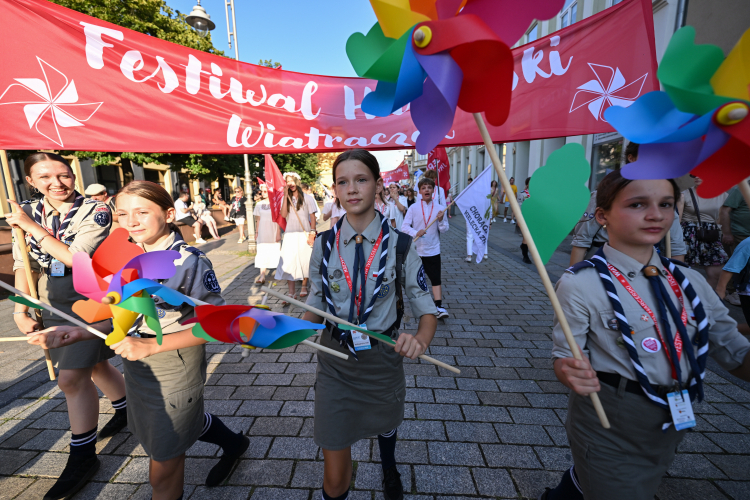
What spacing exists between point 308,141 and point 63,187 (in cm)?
163

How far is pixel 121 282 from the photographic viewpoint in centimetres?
126

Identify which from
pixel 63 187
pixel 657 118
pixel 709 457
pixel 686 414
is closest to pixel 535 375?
pixel 709 457

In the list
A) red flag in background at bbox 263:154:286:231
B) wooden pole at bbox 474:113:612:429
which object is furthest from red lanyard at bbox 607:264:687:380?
red flag in background at bbox 263:154:286:231

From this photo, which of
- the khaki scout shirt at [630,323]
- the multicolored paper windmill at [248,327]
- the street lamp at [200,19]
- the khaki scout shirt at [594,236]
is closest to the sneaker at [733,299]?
the khaki scout shirt at [594,236]

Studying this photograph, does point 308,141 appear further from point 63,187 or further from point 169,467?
point 169,467

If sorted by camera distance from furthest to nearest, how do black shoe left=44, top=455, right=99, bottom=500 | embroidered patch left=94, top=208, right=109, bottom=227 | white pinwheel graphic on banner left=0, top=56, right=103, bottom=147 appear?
embroidered patch left=94, top=208, right=109, bottom=227 < black shoe left=44, top=455, right=99, bottom=500 < white pinwheel graphic on banner left=0, top=56, right=103, bottom=147

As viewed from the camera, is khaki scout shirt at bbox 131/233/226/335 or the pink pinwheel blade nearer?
the pink pinwheel blade

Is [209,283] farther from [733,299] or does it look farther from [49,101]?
[733,299]

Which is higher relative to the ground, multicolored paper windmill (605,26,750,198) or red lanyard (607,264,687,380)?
multicolored paper windmill (605,26,750,198)

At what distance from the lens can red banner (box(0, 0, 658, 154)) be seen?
187cm

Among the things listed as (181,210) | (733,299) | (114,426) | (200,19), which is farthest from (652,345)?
(200,19)

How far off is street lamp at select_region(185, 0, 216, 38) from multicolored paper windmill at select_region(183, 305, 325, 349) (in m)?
12.3

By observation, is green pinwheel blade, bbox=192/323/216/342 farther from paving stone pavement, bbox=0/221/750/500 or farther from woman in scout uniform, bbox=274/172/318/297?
woman in scout uniform, bbox=274/172/318/297

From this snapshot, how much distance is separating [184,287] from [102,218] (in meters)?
1.13
